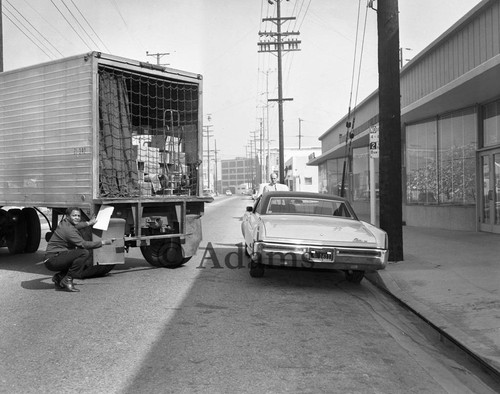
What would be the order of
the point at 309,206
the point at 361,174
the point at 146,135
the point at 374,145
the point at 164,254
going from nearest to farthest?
the point at 309,206 < the point at 164,254 < the point at 146,135 < the point at 374,145 < the point at 361,174

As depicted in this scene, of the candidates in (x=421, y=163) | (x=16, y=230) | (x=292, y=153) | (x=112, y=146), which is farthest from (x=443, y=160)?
(x=292, y=153)

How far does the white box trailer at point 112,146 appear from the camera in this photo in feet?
26.8

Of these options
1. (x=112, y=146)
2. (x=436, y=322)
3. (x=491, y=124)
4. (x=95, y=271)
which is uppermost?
(x=491, y=124)

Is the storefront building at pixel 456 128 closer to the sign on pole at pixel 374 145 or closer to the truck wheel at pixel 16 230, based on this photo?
the sign on pole at pixel 374 145

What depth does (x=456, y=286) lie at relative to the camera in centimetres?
731

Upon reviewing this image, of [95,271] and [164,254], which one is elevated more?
[164,254]

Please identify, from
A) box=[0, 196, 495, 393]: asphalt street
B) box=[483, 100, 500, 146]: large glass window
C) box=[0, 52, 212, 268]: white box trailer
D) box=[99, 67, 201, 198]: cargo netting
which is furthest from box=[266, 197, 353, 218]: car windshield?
box=[483, 100, 500, 146]: large glass window

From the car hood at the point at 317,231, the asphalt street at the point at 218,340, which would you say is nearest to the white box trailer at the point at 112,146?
the asphalt street at the point at 218,340

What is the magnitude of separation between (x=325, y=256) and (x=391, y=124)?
365 centimetres

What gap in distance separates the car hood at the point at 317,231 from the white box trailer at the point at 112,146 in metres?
2.04

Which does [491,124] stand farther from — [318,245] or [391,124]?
[318,245]

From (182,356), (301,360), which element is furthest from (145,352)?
(301,360)

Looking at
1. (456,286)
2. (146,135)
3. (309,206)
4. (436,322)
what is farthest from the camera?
(146,135)

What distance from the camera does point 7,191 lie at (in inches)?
375
